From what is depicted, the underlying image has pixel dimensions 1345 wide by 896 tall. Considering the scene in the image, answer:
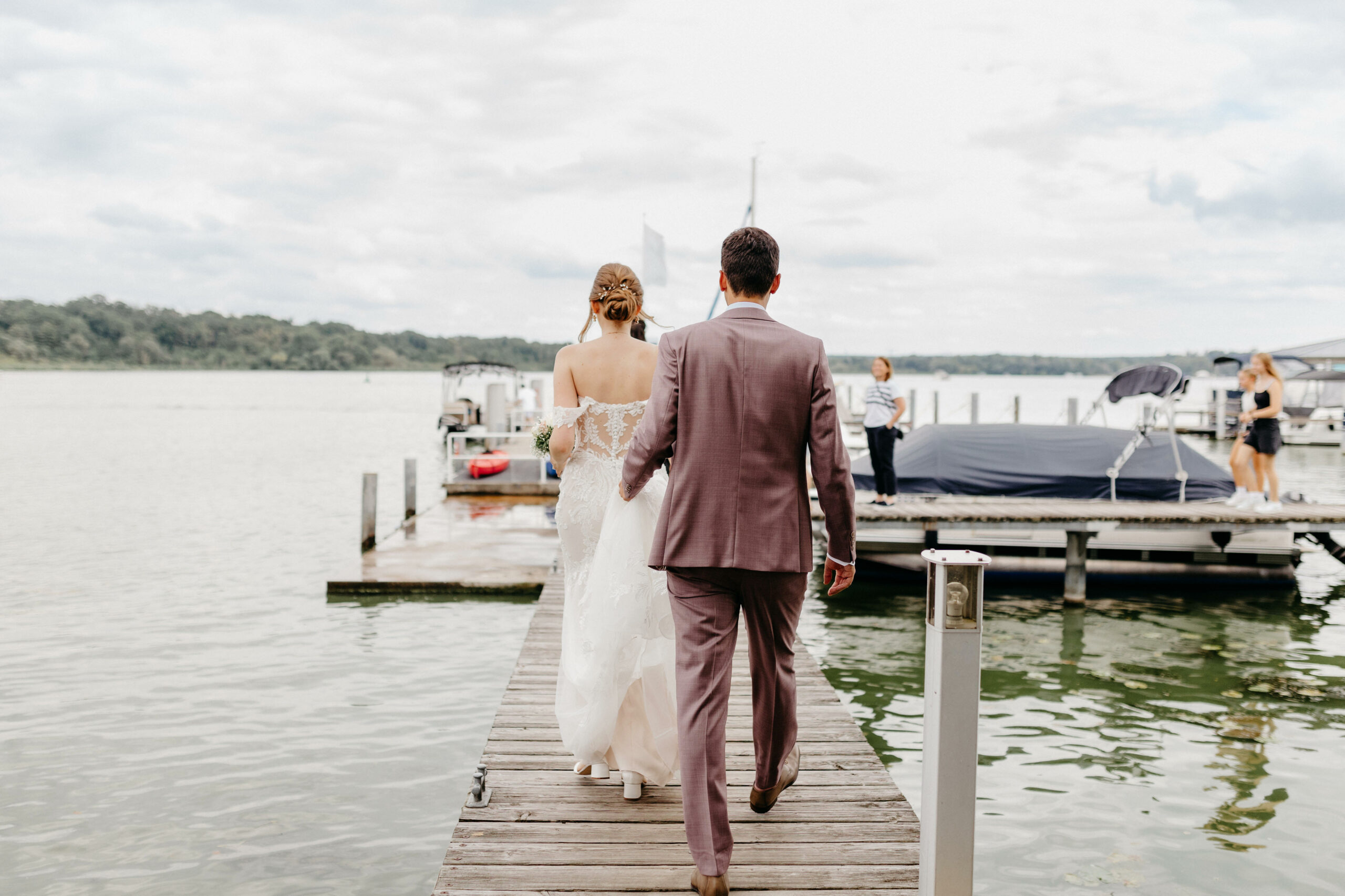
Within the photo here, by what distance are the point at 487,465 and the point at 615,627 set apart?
17.0m

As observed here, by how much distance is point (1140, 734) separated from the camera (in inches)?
280

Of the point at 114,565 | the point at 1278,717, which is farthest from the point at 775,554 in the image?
the point at 114,565

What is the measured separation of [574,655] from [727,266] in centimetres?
171

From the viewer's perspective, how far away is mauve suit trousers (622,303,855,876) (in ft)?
9.43

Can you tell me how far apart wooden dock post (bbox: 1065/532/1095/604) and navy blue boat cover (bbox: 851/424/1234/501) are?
1.25 m

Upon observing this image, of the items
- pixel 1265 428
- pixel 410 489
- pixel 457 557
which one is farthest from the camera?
pixel 410 489

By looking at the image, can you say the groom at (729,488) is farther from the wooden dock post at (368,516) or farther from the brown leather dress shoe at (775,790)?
the wooden dock post at (368,516)

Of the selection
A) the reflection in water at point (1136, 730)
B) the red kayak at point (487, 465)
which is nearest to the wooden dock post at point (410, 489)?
the red kayak at point (487, 465)

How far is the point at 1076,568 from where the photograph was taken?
11133 millimetres

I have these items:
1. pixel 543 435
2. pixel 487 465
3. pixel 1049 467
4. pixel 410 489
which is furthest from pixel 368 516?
pixel 543 435

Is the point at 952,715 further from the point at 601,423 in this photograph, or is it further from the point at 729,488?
the point at 601,423

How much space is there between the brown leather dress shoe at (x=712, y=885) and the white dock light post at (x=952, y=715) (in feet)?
2.08

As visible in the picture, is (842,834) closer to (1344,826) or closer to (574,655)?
(574,655)

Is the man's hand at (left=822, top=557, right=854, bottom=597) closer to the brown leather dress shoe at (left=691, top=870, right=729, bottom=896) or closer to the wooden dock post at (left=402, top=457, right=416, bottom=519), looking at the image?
the brown leather dress shoe at (left=691, top=870, right=729, bottom=896)
